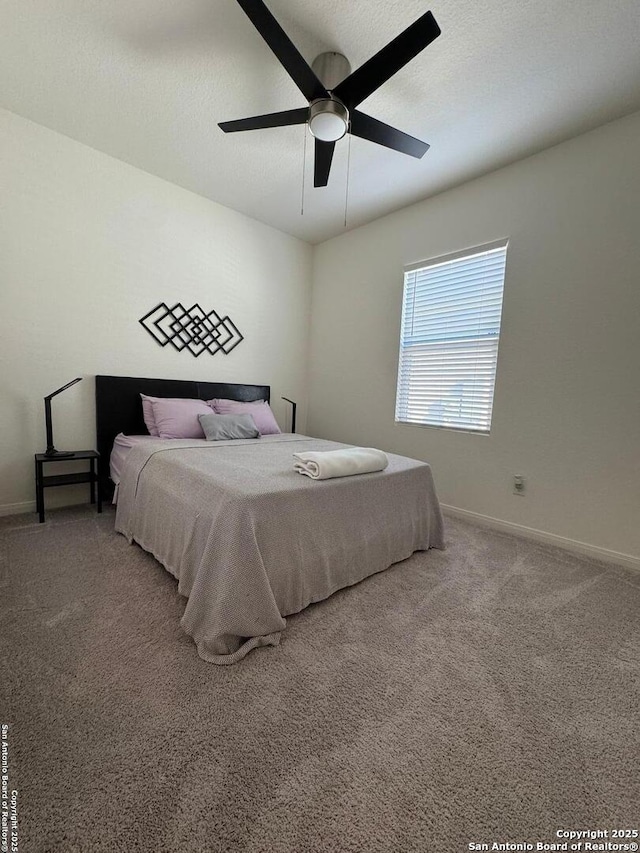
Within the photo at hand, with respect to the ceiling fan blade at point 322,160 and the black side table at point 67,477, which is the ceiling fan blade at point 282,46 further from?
the black side table at point 67,477

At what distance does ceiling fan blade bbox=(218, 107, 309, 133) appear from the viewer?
1871 mm

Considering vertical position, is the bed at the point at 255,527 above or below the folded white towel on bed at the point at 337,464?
below

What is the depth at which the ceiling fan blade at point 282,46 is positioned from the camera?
136cm

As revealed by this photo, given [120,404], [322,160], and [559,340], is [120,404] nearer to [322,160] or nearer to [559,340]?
[322,160]

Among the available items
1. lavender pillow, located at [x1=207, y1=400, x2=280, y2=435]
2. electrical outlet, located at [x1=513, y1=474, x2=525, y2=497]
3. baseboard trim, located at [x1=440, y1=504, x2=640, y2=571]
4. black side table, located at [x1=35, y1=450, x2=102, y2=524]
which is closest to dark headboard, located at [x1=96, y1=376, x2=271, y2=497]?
black side table, located at [x1=35, y1=450, x2=102, y2=524]

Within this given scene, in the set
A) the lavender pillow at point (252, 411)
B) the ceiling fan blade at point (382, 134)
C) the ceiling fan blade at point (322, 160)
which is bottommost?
the lavender pillow at point (252, 411)

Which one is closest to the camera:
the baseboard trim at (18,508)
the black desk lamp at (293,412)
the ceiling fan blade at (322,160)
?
the ceiling fan blade at (322,160)

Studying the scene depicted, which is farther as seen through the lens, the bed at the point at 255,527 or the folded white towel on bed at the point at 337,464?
the folded white towel on bed at the point at 337,464

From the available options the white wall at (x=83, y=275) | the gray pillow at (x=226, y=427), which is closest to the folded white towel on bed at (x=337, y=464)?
the gray pillow at (x=226, y=427)

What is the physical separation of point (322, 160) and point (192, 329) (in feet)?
6.41

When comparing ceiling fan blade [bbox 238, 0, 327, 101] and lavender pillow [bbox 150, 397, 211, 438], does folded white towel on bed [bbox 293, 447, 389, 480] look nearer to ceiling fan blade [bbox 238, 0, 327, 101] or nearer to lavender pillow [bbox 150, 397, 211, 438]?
lavender pillow [bbox 150, 397, 211, 438]

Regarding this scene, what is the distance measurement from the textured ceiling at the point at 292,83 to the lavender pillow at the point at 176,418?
6.60 feet

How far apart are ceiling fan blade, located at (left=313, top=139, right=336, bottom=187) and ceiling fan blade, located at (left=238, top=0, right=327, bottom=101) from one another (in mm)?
290

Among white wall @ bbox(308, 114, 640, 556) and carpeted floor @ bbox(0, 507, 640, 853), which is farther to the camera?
white wall @ bbox(308, 114, 640, 556)
